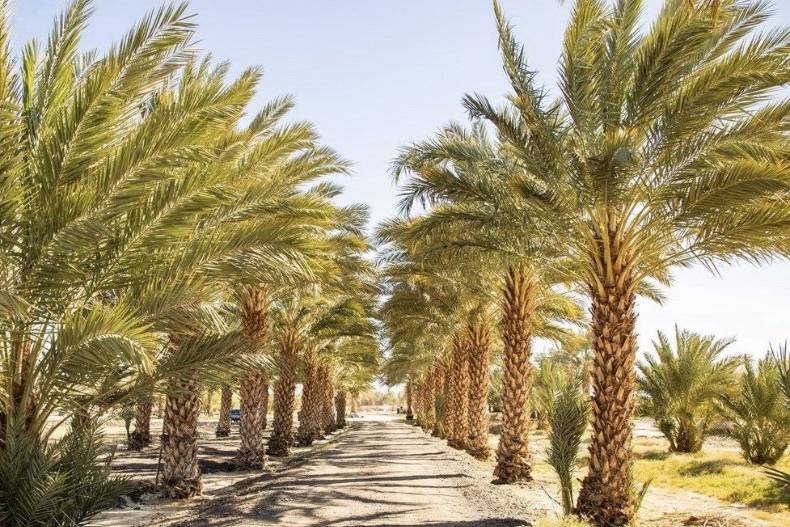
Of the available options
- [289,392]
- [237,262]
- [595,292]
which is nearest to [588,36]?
[595,292]

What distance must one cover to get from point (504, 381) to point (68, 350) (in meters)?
11.3

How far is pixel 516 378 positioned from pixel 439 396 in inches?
743

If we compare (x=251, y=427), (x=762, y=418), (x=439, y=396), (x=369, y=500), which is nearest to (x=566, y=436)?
(x=369, y=500)

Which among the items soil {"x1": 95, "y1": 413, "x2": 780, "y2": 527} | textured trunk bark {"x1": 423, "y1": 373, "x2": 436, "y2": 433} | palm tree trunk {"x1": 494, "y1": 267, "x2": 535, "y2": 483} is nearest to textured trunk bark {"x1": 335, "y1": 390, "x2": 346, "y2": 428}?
textured trunk bark {"x1": 423, "y1": 373, "x2": 436, "y2": 433}

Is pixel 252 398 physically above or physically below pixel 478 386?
Answer: below

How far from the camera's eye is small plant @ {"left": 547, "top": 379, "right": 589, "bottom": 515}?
8.81 metres

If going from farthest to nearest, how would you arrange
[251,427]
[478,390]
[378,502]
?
[478,390] < [251,427] < [378,502]

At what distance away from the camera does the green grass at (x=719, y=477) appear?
10961 millimetres

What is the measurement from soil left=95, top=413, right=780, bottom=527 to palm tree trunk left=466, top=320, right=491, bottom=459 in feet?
11.6

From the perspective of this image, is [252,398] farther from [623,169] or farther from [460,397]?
[623,169]

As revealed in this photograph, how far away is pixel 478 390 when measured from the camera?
20.4 m

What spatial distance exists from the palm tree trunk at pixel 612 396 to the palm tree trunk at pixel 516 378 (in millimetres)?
5423

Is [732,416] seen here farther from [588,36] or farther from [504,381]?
[588,36]

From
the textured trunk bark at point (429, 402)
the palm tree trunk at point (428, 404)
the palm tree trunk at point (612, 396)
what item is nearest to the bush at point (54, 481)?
the palm tree trunk at point (612, 396)
